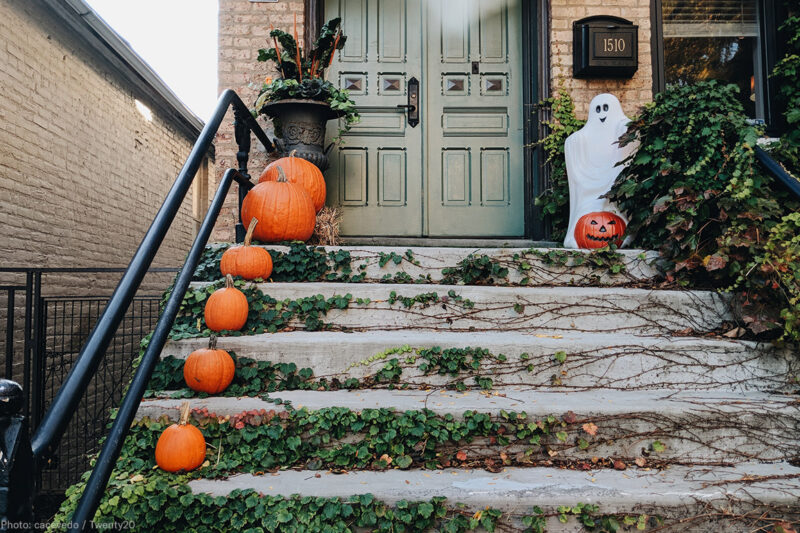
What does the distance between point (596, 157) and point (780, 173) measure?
1269 millimetres

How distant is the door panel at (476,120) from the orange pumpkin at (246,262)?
2238mm

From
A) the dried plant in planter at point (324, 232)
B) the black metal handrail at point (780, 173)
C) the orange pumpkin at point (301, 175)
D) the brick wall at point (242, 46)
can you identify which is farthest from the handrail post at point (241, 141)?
the black metal handrail at point (780, 173)

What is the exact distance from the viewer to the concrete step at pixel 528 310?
246cm

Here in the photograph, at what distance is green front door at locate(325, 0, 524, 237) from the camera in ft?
15.0

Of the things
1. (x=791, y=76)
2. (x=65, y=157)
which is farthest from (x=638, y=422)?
(x=65, y=157)

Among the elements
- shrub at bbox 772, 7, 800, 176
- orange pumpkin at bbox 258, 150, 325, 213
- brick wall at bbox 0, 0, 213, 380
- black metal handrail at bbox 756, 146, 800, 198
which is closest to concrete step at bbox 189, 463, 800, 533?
black metal handrail at bbox 756, 146, 800, 198

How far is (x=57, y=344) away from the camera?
210 inches

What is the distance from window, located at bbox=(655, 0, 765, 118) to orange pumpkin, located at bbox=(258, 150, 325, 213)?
3495mm

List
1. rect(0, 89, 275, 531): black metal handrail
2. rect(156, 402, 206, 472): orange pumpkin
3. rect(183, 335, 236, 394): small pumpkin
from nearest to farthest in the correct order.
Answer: rect(0, 89, 275, 531): black metal handrail → rect(156, 402, 206, 472): orange pumpkin → rect(183, 335, 236, 394): small pumpkin

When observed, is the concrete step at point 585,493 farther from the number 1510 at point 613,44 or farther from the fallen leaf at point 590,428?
the number 1510 at point 613,44

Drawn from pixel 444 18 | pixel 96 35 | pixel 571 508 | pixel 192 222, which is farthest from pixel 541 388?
pixel 192 222

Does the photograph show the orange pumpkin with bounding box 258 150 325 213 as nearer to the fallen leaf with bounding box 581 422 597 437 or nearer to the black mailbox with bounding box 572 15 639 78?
the fallen leaf with bounding box 581 422 597 437

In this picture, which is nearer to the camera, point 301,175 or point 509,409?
point 509,409

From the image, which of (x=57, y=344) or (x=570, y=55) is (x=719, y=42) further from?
(x=57, y=344)
